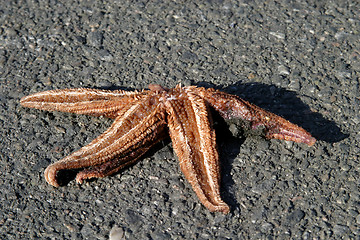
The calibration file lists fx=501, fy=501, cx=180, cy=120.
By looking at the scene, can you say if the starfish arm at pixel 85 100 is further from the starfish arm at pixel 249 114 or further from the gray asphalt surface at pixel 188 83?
the starfish arm at pixel 249 114

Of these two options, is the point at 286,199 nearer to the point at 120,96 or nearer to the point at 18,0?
the point at 120,96

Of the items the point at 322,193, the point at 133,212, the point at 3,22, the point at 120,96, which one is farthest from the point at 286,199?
the point at 3,22

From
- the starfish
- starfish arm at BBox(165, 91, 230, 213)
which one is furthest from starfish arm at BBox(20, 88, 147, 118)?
starfish arm at BBox(165, 91, 230, 213)

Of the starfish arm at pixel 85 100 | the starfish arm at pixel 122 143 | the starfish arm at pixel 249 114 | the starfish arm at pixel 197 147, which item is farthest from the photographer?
the starfish arm at pixel 85 100

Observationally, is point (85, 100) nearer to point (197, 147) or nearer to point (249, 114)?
point (197, 147)

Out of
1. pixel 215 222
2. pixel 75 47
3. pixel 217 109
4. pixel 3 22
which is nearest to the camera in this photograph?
pixel 215 222

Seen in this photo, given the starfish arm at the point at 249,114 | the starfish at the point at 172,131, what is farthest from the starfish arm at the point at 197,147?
the starfish arm at the point at 249,114
